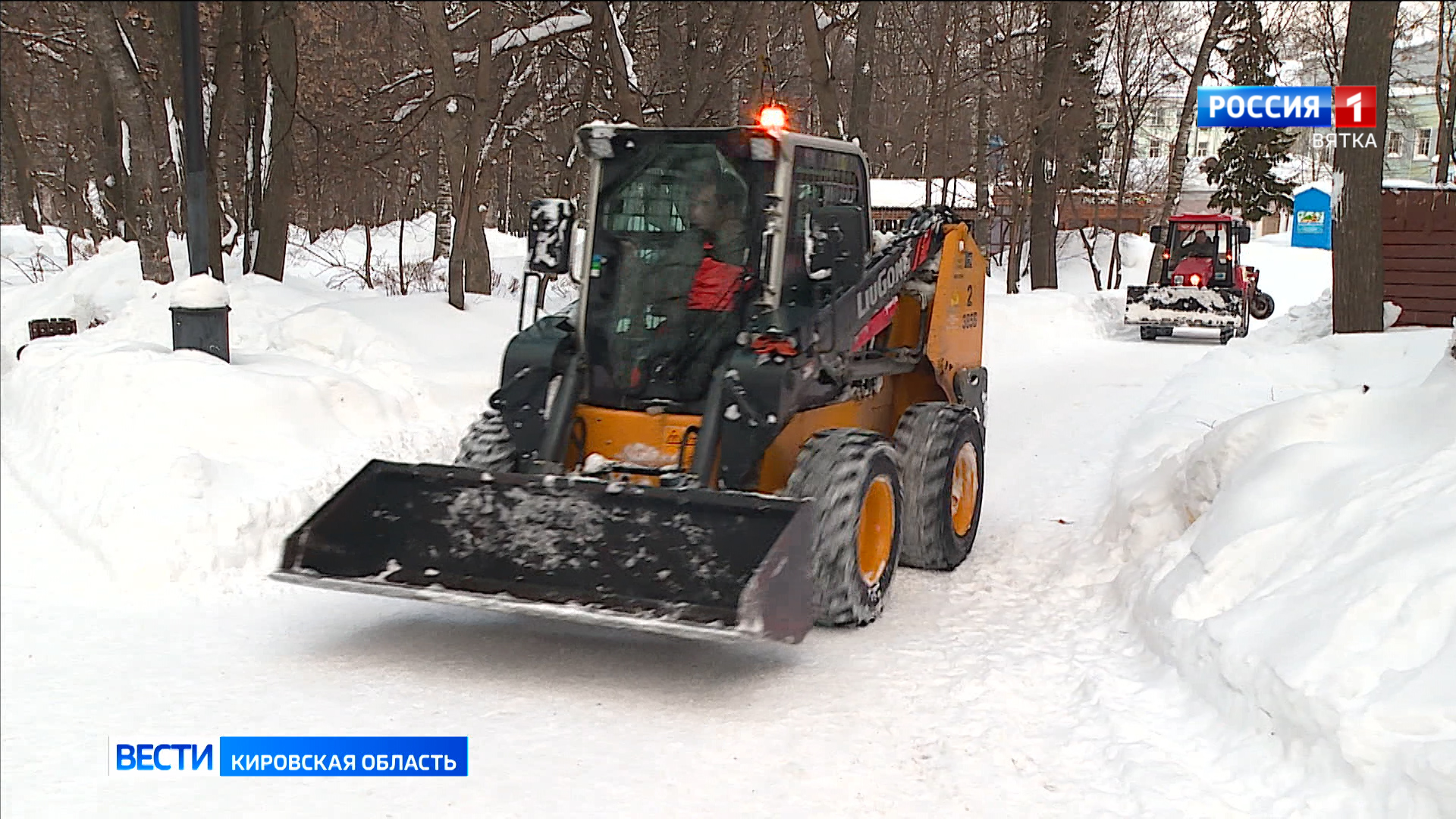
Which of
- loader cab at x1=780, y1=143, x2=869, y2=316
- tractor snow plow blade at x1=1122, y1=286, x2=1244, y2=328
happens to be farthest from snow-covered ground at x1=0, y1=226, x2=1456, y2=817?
tractor snow plow blade at x1=1122, y1=286, x2=1244, y2=328

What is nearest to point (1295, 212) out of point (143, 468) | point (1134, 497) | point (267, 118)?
point (267, 118)

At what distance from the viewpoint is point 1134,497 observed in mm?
7902

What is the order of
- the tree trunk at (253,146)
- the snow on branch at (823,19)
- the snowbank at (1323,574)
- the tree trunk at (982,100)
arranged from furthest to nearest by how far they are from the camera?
the tree trunk at (982,100), the snow on branch at (823,19), the tree trunk at (253,146), the snowbank at (1323,574)

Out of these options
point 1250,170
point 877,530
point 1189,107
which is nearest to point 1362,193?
point 877,530

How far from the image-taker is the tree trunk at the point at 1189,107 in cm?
3045

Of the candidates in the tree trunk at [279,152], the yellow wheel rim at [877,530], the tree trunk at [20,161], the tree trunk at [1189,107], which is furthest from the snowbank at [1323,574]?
the tree trunk at [20,161]

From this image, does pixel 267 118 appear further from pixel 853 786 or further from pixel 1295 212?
pixel 1295 212

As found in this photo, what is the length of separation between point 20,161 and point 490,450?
26.5 m

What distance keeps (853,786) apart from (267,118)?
16.7 m

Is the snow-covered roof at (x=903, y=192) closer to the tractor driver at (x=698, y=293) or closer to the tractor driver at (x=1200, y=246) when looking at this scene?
the tractor driver at (x=1200, y=246)

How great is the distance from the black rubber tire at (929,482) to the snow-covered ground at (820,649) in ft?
0.69

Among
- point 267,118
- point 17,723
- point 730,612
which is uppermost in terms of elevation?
point 267,118

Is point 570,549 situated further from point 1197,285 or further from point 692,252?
point 1197,285

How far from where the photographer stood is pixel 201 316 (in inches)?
388
